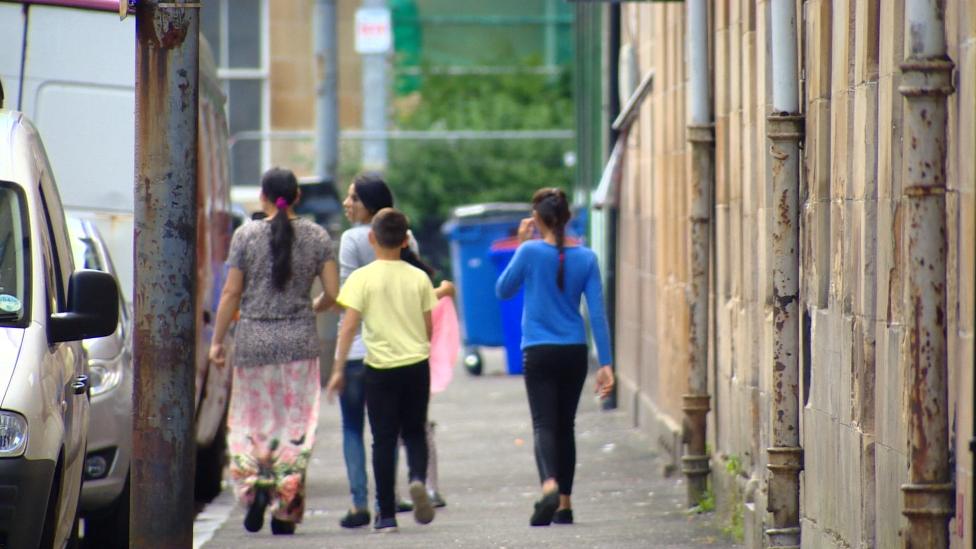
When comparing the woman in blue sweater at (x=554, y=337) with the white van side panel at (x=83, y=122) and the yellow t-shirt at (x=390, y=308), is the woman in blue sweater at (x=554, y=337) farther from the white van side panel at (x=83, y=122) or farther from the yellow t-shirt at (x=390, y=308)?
the white van side panel at (x=83, y=122)

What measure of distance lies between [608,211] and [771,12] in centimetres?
881

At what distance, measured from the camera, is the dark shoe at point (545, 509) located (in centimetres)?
871

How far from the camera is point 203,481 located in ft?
35.9

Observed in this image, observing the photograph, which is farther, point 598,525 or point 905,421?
point 598,525

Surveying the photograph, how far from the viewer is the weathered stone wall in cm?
485

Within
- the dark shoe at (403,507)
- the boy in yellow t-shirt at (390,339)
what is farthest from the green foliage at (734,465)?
the dark shoe at (403,507)

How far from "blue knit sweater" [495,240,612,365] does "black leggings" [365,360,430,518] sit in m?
0.58

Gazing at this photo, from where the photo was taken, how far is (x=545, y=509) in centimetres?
873

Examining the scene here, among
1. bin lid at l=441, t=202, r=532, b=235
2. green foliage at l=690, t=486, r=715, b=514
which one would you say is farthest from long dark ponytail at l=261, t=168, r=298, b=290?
bin lid at l=441, t=202, r=532, b=235

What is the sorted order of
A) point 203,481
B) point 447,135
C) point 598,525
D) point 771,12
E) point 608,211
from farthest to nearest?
1. point 447,135
2. point 608,211
3. point 203,481
4. point 598,525
5. point 771,12

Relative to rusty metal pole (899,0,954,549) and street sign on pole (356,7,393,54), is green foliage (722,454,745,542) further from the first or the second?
street sign on pole (356,7,393,54)

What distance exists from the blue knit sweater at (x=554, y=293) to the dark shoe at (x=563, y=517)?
74 cm

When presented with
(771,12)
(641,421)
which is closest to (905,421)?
(771,12)

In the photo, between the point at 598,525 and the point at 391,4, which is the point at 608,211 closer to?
the point at 598,525
